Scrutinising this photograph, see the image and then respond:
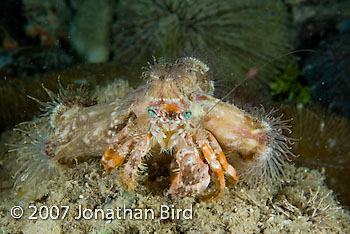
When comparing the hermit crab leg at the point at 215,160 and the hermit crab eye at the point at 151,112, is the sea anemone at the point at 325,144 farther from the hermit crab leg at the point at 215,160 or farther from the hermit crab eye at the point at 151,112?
the hermit crab eye at the point at 151,112

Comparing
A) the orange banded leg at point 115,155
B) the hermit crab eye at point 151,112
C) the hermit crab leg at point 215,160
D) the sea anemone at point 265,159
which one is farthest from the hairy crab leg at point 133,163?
the sea anemone at point 265,159

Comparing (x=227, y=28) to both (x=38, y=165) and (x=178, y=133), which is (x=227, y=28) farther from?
(x=38, y=165)

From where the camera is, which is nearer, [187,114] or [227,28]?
[187,114]

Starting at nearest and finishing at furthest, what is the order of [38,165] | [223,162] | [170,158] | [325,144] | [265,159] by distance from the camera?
[223,162] → [265,159] → [170,158] → [38,165] → [325,144]

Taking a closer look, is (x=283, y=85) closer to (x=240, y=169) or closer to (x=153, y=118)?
(x=240, y=169)

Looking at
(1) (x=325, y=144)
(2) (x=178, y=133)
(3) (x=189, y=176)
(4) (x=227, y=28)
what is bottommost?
(1) (x=325, y=144)

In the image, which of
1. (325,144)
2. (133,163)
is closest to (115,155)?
(133,163)
